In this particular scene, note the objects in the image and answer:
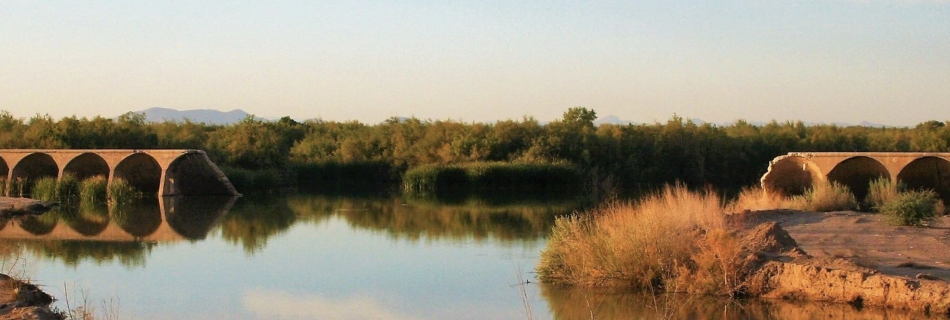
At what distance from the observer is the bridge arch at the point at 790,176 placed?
2545cm

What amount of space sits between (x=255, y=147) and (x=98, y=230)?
1970 centimetres

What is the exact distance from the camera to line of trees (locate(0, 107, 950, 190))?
41.3 metres

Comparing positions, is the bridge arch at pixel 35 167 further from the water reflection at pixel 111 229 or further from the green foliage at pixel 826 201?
the green foliage at pixel 826 201

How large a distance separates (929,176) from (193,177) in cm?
1982

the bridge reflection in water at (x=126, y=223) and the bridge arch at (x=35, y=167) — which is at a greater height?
the bridge arch at (x=35, y=167)

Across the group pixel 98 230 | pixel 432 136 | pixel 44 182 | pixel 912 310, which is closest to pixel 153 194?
pixel 44 182

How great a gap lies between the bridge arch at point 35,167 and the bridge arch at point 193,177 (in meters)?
3.73

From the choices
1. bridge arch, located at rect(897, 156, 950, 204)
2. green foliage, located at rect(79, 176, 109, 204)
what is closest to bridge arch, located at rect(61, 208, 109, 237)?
green foliage, located at rect(79, 176, 109, 204)

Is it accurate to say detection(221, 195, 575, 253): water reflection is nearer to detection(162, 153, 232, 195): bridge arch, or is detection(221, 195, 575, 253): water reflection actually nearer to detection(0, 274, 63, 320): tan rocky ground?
detection(162, 153, 232, 195): bridge arch

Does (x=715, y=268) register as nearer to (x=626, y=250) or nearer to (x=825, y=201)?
(x=626, y=250)

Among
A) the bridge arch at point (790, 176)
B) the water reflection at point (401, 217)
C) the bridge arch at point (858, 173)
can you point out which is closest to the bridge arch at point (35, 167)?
the water reflection at point (401, 217)

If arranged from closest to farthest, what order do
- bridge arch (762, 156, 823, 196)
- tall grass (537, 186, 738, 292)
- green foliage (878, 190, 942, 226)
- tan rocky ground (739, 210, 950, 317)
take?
tan rocky ground (739, 210, 950, 317)
tall grass (537, 186, 738, 292)
green foliage (878, 190, 942, 226)
bridge arch (762, 156, 823, 196)

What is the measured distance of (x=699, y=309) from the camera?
38.7ft

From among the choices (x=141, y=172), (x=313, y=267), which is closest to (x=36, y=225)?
(x=313, y=267)
